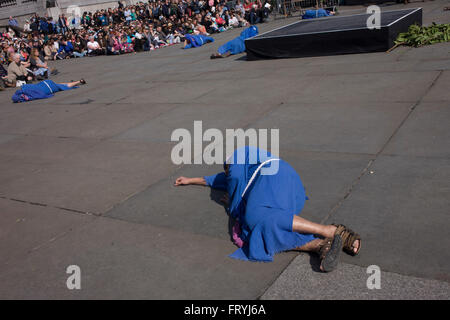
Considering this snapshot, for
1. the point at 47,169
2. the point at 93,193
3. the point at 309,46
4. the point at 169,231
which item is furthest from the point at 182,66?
the point at 169,231

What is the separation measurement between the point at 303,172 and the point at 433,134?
74.9 inches

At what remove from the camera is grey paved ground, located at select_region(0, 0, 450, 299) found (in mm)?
3260

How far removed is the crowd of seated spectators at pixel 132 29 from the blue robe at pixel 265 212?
586 inches

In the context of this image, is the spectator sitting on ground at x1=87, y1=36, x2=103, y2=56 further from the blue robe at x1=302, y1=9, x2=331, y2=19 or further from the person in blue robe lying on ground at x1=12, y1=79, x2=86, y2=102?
the blue robe at x1=302, y1=9, x2=331, y2=19

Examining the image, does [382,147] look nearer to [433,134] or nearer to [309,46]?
[433,134]

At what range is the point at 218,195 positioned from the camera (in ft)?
15.5

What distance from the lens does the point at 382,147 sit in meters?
5.29

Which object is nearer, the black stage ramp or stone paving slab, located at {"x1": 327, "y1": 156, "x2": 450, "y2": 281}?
stone paving slab, located at {"x1": 327, "y1": 156, "x2": 450, "y2": 281}

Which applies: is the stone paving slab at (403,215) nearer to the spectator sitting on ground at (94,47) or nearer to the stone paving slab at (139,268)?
the stone paving slab at (139,268)

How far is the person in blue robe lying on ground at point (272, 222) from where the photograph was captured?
333cm

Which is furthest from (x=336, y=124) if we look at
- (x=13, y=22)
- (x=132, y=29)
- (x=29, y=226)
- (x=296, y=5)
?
(x=13, y=22)

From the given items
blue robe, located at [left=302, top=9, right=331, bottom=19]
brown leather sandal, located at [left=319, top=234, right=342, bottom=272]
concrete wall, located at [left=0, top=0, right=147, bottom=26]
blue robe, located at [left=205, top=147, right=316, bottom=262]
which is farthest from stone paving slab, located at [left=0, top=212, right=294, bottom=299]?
concrete wall, located at [left=0, top=0, right=147, bottom=26]

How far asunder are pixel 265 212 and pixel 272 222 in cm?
10

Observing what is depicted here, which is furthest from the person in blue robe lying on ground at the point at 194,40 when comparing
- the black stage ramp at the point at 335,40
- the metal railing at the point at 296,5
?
the metal railing at the point at 296,5
